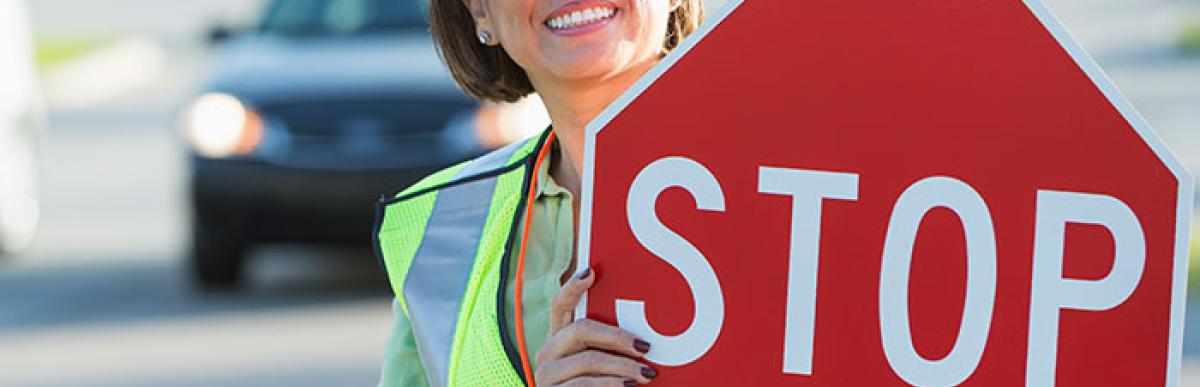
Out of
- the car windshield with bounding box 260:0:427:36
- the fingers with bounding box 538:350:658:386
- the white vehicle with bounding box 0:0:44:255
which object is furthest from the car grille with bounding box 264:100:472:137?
the fingers with bounding box 538:350:658:386

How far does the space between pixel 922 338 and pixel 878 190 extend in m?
0.12

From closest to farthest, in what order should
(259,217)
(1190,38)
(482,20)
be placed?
(482,20), (259,217), (1190,38)

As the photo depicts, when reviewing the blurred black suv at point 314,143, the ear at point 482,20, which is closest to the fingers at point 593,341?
the ear at point 482,20

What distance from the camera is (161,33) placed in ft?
107

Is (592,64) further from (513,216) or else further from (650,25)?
(513,216)

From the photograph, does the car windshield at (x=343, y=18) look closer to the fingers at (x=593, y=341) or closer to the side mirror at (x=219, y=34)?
the side mirror at (x=219, y=34)

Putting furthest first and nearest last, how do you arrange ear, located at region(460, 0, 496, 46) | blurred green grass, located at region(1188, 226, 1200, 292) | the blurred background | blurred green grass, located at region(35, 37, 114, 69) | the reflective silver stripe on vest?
blurred green grass, located at region(35, 37, 114, 69) < blurred green grass, located at region(1188, 226, 1200, 292) < the blurred background < ear, located at region(460, 0, 496, 46) < the reflective silver stripe on vest

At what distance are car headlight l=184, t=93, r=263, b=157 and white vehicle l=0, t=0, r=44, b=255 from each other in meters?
1.92

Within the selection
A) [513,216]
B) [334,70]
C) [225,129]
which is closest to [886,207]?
[513,216]

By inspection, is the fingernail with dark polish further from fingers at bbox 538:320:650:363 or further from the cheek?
the cheek

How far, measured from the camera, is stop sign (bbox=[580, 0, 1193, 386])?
1879 millimetres

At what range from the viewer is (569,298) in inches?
77.5

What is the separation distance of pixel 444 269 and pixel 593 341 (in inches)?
20.8

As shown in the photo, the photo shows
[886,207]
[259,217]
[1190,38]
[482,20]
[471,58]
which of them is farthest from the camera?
[1190,38]
